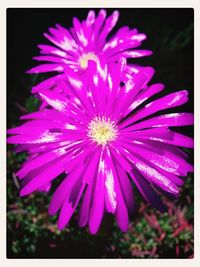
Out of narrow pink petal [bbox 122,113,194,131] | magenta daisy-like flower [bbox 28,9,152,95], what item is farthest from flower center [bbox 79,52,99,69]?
narrow pink petal [bbox 122,113,194,131]

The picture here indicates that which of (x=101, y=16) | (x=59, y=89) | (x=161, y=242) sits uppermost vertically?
(x=101, y=16)

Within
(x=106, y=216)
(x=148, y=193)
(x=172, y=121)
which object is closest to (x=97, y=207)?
(x=148, y=193)

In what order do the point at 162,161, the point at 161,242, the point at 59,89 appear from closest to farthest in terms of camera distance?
the point at 162,161 < the point at 59,89 < the point at 161,242

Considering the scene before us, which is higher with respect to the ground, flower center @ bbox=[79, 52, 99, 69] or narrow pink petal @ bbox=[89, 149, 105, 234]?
flower center @ bbox=[79, 52, 99, 69]

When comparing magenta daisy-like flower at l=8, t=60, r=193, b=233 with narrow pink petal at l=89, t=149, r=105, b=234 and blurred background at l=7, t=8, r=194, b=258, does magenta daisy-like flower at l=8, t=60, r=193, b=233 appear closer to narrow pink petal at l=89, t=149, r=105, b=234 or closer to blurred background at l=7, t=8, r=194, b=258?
narrow pink petal at l=89, t=149, r=105, b=234

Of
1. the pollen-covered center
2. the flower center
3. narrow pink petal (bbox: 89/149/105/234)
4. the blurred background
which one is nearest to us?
narrow pink petal (bbox: 89/149/105/234)

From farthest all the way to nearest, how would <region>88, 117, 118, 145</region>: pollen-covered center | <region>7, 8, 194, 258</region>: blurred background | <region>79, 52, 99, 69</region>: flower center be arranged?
1. <region>7, 8, 194, 258</region>: blurred background
2. <region>79, 52, 99, 69</region>: flower center
3. <region>88, 117, 118, 145</region>: pollen-covered center
